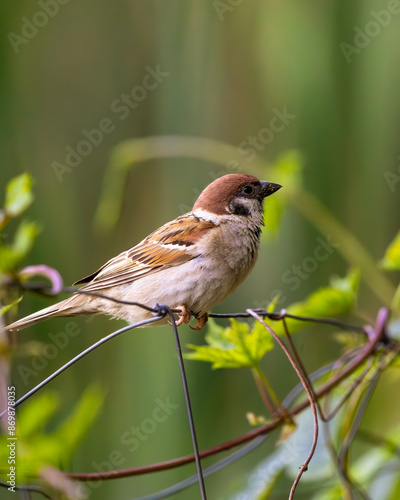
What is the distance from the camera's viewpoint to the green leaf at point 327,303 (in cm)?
142

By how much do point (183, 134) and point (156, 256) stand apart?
0.82 m

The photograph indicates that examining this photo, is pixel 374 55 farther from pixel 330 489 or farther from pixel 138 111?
pixel 330 489

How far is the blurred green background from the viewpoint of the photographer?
7.23 feet

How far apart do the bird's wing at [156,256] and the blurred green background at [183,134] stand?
1.26 feet

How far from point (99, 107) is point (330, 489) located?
1.92 m

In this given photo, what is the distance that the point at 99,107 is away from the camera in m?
2.84

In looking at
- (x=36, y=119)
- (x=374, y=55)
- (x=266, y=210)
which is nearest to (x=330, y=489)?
(x=266, y=210)

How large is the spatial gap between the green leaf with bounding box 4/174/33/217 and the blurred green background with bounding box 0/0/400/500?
863 millimetres

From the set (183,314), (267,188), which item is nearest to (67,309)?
(183,314)

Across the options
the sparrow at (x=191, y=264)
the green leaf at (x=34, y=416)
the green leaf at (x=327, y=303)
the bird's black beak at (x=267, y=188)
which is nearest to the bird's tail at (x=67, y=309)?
the sparrow at (x=191, y=264)

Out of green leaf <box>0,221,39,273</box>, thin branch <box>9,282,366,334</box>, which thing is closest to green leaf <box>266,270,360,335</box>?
thin branch <box>9,282,366,334</box>

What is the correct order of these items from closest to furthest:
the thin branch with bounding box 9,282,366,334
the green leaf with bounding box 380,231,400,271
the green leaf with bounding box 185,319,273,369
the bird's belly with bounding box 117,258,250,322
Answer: the thin branch with bounding box 9,282,366,334 < the green leaf with bounding box 185,319,273,369 < the green leaf with bounding box 380,231,400,271 < the bird's belly with bounding box 117,258,250,322

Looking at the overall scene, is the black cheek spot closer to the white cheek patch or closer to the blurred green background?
the white cheek patch

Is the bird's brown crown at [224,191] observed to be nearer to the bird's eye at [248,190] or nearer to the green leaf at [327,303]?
the bird's eye at [248,190]
